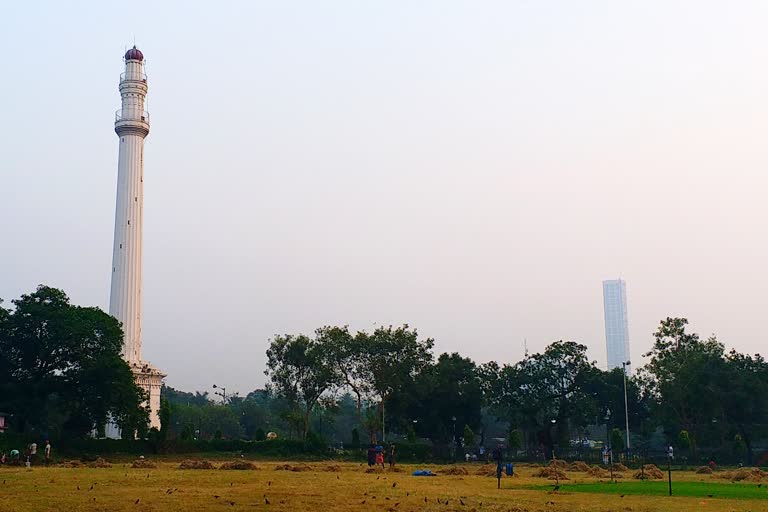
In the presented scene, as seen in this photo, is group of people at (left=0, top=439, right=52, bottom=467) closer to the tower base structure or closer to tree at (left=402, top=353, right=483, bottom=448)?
the tower base structure

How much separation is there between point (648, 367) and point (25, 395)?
199 feet

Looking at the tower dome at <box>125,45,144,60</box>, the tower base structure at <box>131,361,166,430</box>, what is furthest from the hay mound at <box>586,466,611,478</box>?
the tower dome at <box>125,45,144,60</box>

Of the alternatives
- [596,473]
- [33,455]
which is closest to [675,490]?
[596,473]

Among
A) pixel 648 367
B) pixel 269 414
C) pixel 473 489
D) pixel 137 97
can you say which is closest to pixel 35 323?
pixel 137 97

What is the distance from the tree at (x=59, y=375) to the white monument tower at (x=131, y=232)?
609 inches

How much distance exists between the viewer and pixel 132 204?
85.6 meters

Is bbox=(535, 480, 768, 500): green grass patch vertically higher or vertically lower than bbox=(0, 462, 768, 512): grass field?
lower

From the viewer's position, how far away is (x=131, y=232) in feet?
279

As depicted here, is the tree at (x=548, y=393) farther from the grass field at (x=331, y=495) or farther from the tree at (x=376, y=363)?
the grass field at (x=331, y=495)

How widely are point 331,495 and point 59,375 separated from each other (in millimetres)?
45334

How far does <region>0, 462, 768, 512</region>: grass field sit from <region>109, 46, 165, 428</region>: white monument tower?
46540 millimetres

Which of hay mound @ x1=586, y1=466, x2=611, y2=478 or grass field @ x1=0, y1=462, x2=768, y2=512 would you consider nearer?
grass field @ x1=0, y1=462, x2=768, y2=512

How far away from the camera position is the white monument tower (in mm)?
83938

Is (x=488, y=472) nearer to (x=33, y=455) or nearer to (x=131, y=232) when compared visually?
(x=33, y=455)
